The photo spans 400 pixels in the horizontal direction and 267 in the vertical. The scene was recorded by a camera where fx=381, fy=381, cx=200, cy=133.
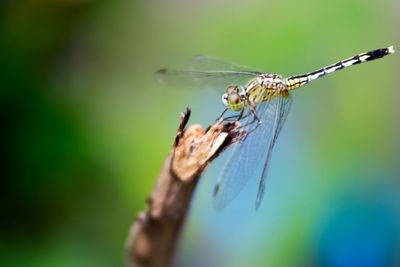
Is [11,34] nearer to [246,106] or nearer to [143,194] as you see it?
[143,194]

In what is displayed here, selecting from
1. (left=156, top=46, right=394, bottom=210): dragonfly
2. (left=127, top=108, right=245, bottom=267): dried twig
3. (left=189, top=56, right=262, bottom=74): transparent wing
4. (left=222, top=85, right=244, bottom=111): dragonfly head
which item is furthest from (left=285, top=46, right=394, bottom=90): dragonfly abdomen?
(left=127, top=108, right=245, bottom=267): dried twig

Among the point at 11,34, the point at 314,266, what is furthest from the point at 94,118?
the point at 314,266

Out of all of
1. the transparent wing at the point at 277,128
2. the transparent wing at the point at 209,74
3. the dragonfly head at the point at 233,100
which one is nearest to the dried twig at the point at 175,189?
the transparent wing at the point at 277,128

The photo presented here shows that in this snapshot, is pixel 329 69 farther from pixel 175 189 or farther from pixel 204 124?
pixel 175 189

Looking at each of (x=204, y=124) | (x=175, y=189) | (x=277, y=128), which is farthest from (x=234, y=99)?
(x=175, y=189)

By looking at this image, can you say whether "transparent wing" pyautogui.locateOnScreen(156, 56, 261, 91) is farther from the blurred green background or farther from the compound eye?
the blurred green background

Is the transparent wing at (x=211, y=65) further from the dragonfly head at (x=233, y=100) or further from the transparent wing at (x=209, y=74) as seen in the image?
the dragonfly head at (x=233, y=100)
